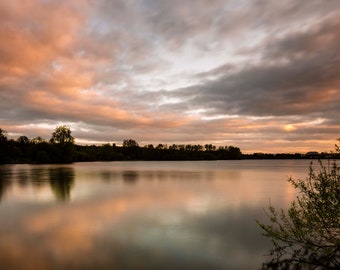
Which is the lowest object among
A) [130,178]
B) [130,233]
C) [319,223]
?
[130,178]

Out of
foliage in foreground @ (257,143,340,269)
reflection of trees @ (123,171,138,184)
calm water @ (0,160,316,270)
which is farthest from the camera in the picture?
reflection of trees @ (123,171,138,184)

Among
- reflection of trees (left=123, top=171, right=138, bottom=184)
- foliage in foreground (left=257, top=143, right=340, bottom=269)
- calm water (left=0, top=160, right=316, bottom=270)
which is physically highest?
foliage in foreground (left=257, top=143, right=340, bottom=269)

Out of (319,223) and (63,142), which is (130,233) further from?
(63,142)

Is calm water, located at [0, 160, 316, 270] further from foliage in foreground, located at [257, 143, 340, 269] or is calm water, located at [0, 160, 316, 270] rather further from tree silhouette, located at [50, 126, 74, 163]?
tree silhouette, located at [50, 126, 74, 163]

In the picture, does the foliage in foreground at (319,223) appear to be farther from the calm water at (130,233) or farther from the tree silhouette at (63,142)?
the tree silhouette at (63,142)

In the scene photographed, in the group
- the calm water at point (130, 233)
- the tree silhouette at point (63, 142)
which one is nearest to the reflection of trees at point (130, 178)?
the calm water at point (130, 233)

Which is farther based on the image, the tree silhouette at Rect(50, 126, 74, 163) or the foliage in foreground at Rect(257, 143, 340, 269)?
the tree silhouette at Rect(50, 126, 74, 163)

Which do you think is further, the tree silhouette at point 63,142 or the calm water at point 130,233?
the tree silhouette at point 63,142

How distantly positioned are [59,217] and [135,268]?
9756mm

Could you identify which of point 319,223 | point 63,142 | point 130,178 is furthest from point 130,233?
point 63,142

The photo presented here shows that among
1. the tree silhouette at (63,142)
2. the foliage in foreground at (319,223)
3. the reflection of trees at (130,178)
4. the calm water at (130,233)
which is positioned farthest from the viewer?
the tree silhouette at (63,142)

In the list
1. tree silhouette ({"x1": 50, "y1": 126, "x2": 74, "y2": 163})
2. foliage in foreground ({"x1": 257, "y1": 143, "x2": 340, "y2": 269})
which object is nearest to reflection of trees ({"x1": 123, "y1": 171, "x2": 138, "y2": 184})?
foliage in foreground ({"x1": 257, "y1": 143, "x2": 340, "y2": 269})

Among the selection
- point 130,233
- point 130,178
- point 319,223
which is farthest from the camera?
point 130,178

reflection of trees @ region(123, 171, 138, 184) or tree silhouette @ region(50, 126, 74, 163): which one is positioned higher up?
tree silhouette @ region(50, 126, 74, 163)
